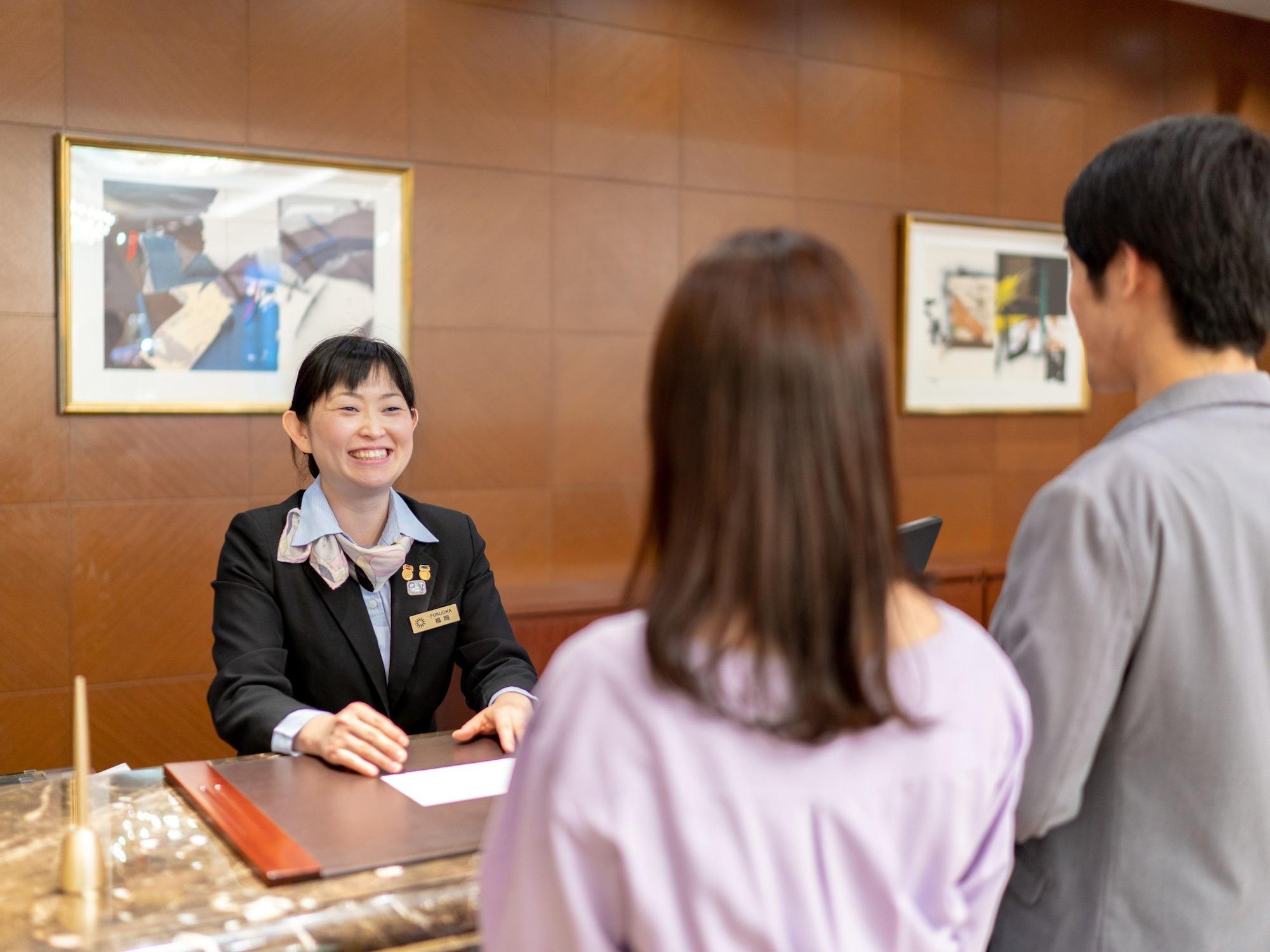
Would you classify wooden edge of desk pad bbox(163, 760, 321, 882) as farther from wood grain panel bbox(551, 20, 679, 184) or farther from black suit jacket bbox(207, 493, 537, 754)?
wood grain panel bbox(551, 20, 679, 184)

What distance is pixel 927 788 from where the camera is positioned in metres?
0.95

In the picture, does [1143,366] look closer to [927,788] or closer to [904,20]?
[927,788]

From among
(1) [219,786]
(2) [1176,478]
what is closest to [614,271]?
(1) [219,786]

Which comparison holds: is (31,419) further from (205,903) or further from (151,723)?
(205,903)

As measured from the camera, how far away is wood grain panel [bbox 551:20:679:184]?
4.65 meters

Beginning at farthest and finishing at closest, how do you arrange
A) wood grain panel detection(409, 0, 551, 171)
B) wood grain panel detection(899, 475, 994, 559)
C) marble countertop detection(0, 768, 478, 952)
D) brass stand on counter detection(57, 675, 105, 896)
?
wood grain panel detection(899, 475, 994, 559) < wood grain panel detection(409, 0, 551, 171) < brass stand on counter detection(57, 675, 105, 896) < marble countertop detection(0, 768, 478, 952)

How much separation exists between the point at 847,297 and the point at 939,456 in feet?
16.1

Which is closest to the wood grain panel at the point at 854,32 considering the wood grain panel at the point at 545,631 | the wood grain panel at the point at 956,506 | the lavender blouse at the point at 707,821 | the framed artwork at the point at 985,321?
the framed artwork at the point at 985,321

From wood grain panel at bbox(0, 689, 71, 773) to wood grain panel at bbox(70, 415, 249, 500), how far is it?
700 millimetres

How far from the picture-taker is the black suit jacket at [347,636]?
7.54 feet

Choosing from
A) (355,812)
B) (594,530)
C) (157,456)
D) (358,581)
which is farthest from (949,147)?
(355,812)

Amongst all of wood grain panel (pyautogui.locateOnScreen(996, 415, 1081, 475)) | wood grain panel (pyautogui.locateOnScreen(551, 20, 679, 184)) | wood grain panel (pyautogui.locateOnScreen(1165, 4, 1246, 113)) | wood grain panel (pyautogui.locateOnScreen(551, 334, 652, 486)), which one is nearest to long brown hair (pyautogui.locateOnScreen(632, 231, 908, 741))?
wood grain panel (pyautogui.locateOnScreen(551, 334, 652, 486))

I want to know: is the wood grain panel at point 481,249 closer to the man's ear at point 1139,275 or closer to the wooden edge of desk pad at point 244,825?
the wooden edge of desk pad at point 244,825

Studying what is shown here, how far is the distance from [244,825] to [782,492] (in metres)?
1.04
